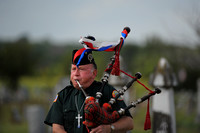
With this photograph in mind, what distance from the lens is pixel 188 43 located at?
33.1ft

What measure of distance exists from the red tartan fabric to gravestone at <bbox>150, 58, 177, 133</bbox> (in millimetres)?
2529

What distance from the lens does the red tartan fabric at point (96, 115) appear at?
2.39 m

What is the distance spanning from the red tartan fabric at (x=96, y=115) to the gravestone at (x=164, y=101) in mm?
2529

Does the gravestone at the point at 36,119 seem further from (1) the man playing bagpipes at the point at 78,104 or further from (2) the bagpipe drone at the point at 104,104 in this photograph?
(2) the bagpipe drone at the point at 104,104

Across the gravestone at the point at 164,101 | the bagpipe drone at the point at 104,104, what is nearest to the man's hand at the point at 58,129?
the bagpipe drone at the point at 104,104

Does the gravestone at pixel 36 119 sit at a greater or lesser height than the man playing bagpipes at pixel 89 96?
lesser

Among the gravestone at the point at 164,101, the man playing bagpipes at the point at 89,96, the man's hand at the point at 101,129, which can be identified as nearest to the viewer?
the man's hand at the point at 101,129

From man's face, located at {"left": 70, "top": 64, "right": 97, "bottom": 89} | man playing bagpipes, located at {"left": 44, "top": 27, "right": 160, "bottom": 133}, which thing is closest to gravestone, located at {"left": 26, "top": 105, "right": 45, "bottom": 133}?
man playing bagpipes, located at {"left": 44, "top": 27, "right": 160, "bottom": 133}

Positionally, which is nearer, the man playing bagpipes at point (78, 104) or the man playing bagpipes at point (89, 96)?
the man playing bagpipes at point (89, 96)

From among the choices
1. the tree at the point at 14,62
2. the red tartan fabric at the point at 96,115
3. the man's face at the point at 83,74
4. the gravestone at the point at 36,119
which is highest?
the tree at the point at 14,62

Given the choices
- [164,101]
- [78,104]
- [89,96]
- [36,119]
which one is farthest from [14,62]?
[89,96]

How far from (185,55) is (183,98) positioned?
16.1 feet

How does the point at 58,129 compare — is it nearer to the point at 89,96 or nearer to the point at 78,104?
the point at 78,104

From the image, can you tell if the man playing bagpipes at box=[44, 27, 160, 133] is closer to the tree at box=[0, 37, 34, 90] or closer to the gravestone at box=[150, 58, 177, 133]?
the gravestone at box=[150, 58, 177, 133]
